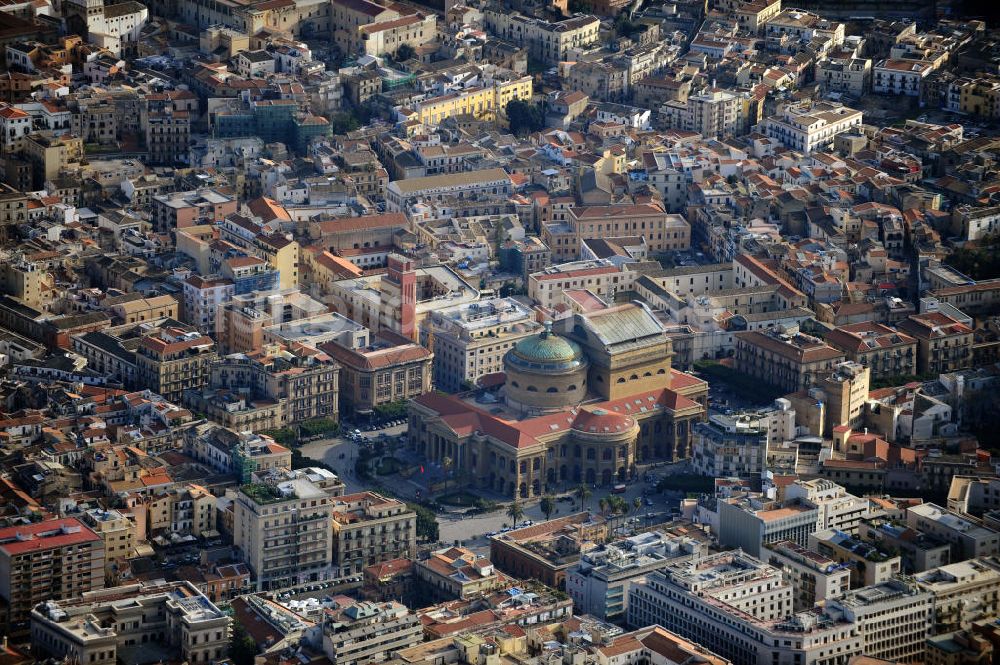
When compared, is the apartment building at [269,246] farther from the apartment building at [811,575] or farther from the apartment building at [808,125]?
the apartment building at [811,575]

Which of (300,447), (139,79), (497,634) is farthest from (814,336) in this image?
(139,79)

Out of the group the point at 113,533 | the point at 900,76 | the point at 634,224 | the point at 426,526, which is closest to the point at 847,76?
the point at 900,76

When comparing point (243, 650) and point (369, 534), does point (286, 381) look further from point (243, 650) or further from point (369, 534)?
point (243, 650)

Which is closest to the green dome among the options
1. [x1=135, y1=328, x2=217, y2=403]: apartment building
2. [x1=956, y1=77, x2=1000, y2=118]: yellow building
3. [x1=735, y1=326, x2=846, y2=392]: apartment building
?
[x1=735, y1=326, x2=846, y2=392]: apartment building

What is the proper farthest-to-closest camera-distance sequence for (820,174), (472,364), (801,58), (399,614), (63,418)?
(801,58) → (820,174) → (472,364) → (63,418) → (399,614)

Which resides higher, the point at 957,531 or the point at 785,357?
the point at 785,357

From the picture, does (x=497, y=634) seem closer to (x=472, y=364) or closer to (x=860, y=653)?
(x=860, y=653)
